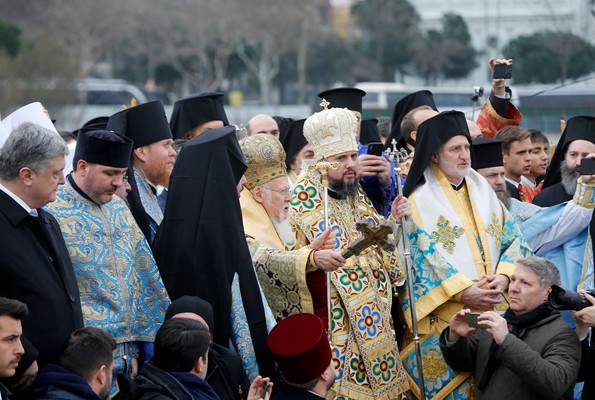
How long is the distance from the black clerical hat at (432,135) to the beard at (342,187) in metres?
0.43

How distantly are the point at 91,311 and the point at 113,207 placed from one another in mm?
565

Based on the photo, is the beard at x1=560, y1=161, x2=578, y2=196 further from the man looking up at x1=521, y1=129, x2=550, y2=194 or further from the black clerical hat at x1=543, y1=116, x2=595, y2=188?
the man looking up at x1=521, y1=129, x2=550, y2=194

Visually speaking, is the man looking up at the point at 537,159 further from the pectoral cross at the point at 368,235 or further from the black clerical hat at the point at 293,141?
the pectoral cross at the point at 368,235

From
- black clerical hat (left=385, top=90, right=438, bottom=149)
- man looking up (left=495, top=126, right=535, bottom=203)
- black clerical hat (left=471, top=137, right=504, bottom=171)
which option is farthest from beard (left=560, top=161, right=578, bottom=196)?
black clerical hat (left=385, top=90, right=438, bottom=149)

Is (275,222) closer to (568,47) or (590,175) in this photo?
(590,175)

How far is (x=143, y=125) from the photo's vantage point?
669 cm

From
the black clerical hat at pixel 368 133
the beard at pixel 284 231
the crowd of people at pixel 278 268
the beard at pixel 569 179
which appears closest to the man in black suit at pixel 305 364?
the crowd of people at pixel 278 268

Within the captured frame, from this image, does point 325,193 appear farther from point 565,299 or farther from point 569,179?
point 569,179

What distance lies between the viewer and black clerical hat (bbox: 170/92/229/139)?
7.84 m

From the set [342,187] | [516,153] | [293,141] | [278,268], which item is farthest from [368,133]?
[278,268]

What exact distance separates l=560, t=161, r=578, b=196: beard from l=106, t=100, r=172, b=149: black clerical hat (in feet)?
8.99

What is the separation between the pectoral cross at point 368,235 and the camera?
601 centimetres

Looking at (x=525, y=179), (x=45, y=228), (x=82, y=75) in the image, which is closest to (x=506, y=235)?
(x=525, y=179)

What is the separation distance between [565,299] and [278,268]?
1527mm
